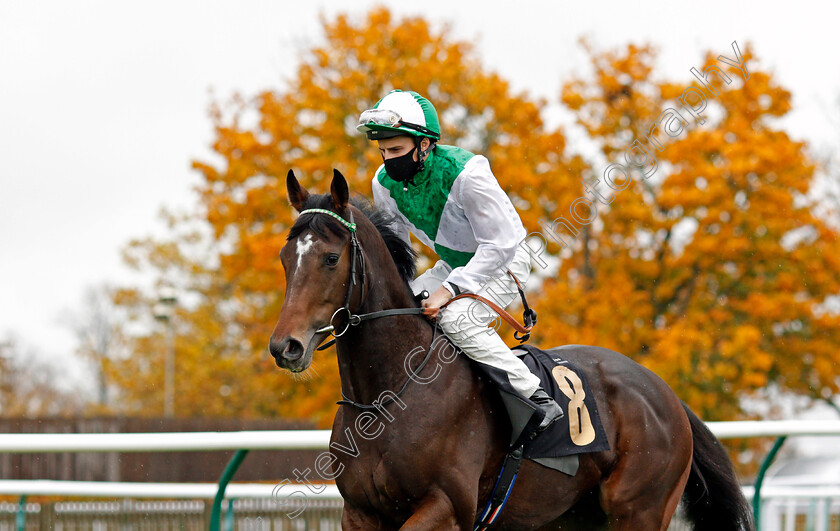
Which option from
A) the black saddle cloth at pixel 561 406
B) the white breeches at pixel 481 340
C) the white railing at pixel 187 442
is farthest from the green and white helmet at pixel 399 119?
the white railing at pixel 187 442

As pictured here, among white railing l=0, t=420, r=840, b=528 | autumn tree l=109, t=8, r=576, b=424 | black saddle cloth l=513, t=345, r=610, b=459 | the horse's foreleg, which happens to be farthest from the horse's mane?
autumn tree l=109, t=8, r=576, b=424

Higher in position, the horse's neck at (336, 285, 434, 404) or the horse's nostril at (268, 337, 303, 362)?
the horse's nostril at (268, 337, 303, 362)

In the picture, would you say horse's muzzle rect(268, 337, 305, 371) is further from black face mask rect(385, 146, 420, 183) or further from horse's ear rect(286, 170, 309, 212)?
black face mask rect(385, 146, 420, 183)

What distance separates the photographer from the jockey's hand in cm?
373

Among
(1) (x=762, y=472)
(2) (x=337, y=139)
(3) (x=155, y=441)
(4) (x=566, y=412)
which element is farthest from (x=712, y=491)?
(2) (x=337, y=139)

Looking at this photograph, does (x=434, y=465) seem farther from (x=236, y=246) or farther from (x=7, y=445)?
(x=236, y=246)

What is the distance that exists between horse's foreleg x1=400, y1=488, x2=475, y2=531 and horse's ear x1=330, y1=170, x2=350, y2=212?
3.71 feet

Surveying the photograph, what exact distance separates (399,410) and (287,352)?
0.62 metres

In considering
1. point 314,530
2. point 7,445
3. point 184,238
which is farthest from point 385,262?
point 184,238

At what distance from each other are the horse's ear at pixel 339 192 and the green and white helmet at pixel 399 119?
0.37 meters

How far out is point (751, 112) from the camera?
1641 centimetres

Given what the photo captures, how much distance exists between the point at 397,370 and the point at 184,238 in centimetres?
2814

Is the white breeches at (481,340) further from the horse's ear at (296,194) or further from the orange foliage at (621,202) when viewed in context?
the orange foliage at (621,202)

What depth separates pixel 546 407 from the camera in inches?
149
